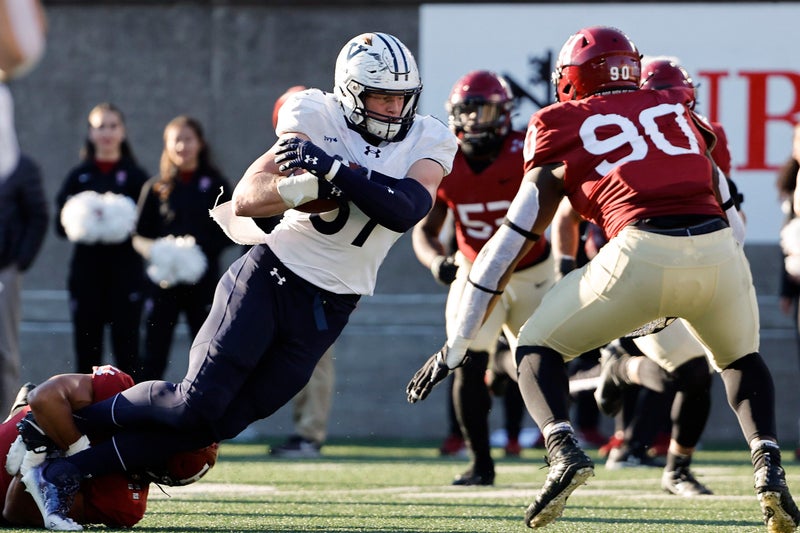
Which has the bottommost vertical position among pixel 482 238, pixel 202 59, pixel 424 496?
pixel 424 496

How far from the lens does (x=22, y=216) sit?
7496 millimetres

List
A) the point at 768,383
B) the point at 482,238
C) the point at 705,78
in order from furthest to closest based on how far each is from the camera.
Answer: the point at 705,78, the point at 482,238, the point at 768,383

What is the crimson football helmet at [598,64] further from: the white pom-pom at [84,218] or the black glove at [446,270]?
the white pom-pom at [84,218]

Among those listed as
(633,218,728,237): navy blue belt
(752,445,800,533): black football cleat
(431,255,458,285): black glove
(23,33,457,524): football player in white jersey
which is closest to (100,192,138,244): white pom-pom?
(431,255,458,285): black glove

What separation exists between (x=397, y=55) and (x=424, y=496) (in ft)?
7.30

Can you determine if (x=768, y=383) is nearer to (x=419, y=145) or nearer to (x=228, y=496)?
(x=419, y=145)

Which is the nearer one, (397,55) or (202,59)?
(397,55)

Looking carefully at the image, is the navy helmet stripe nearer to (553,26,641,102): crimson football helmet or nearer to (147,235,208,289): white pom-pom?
(553,26,641,102): crimson football helmet

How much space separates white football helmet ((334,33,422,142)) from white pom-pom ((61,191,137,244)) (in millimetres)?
3827

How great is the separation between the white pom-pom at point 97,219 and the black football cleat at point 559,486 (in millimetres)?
4711

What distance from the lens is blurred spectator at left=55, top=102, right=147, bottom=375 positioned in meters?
8.70

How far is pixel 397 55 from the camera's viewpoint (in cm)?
504

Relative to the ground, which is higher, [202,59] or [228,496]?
[202,59]

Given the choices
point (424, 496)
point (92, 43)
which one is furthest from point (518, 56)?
point (424, 496)
